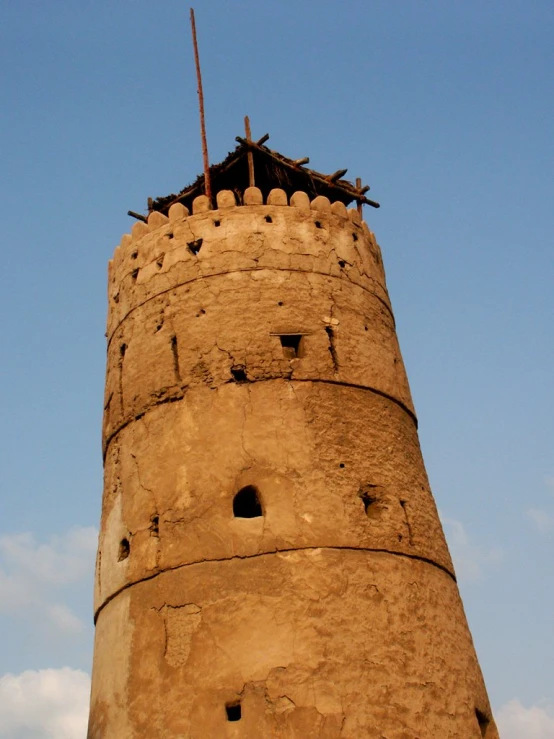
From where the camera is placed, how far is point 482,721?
7.98 m

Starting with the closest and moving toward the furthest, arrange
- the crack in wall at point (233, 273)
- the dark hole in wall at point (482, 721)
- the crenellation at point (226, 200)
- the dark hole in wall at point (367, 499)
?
the dark hole in wall at point (482, 721) < the dark hole in wall at point (367, 499) < the crack in wall at point (233, 273) < the crenellation at point (226, 200)

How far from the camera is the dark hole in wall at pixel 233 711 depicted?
691 centimetres

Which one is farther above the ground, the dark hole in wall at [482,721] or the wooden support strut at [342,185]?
the wooden support strut at [342,185]

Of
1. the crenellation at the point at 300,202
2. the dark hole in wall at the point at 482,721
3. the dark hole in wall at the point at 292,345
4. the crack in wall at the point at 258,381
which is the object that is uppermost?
the crenellation at the point at 300,202

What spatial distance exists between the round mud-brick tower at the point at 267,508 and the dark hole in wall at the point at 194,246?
0.06 ft

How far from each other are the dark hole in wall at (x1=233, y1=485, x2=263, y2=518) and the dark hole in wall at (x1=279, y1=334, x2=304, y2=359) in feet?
5.37

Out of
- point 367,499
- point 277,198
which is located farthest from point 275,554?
point 277,198

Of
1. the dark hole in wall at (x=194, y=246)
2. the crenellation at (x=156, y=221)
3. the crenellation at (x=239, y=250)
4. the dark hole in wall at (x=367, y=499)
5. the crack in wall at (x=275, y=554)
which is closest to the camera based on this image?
the crack in wall at (x=275, y=554)

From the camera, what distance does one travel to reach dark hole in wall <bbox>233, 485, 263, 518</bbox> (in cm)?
799

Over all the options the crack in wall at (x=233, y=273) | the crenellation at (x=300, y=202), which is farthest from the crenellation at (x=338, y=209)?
the crack in wall at (x=233, y=273)

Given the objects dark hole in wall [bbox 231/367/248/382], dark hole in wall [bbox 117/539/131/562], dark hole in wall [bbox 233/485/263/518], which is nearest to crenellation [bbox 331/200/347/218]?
dark hole in wall [bbox 231/367/248/382]

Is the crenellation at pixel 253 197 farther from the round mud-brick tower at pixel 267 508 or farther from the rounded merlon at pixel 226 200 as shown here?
the rounded merlon at pixel 226 200

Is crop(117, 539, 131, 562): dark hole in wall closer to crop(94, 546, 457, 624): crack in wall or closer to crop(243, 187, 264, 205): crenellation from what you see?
crop(94, 546, 457, 624): crack in wall

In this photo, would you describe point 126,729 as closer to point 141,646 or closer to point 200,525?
point 141,646
